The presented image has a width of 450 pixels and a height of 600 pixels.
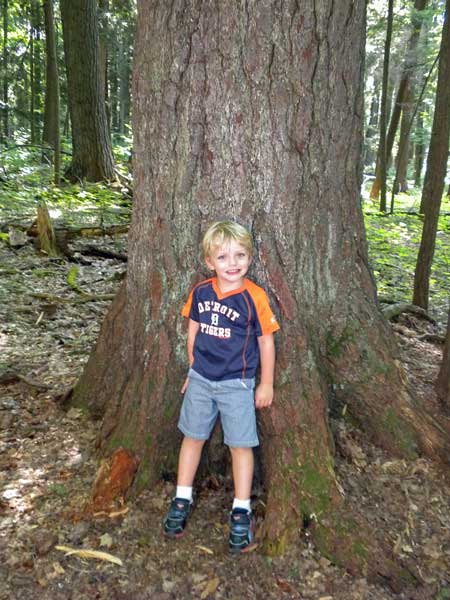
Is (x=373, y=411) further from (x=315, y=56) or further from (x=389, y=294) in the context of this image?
(x=389, y=294)

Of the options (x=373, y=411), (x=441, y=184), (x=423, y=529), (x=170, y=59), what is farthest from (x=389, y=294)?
(x=170, y=59)

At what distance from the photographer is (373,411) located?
3078 mm

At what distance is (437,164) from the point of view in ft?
19.2

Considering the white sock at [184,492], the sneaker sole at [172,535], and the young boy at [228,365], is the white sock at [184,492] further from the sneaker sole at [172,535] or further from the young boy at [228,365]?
the sneaker sole at [172,535]

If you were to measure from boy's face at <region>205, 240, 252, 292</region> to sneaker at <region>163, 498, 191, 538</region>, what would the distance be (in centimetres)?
109

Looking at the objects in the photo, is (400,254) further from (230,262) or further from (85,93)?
(230,262)

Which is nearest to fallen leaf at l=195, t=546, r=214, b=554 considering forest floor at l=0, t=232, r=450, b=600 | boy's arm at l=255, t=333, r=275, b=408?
forest floor at l=0, t=232, r=450, b=600

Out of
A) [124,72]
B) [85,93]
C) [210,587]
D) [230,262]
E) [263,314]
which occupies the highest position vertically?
[124,72]

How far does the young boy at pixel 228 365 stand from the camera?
2592mm

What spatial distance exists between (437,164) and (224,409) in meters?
4.38

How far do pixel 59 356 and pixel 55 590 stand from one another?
248 centimetres

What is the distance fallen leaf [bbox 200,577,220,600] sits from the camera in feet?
7.76

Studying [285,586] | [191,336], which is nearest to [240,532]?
[285,586]

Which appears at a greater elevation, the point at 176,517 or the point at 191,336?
the point at 191,336
